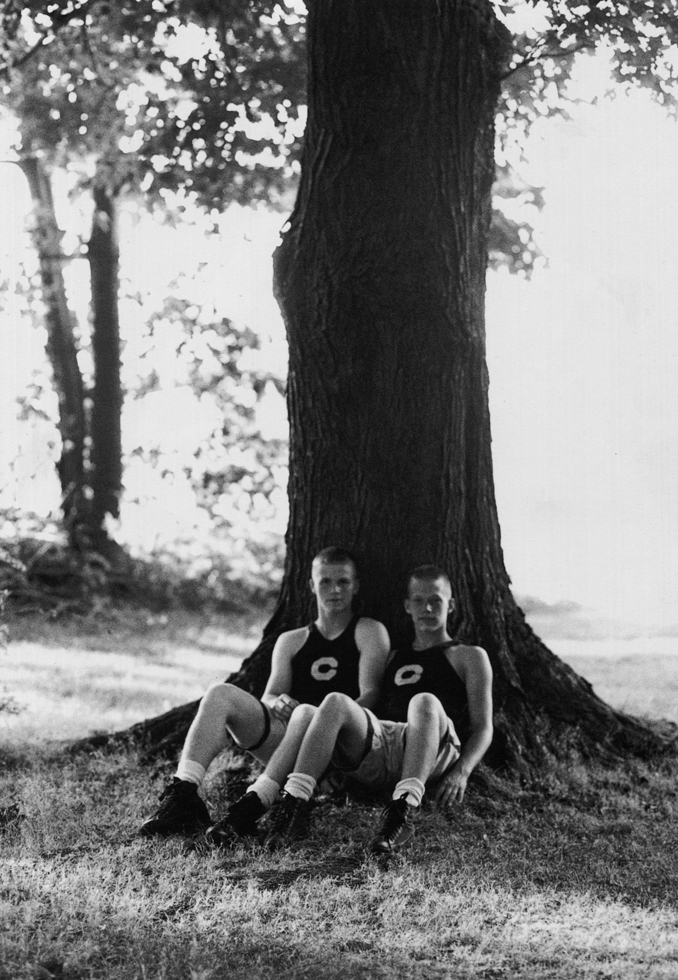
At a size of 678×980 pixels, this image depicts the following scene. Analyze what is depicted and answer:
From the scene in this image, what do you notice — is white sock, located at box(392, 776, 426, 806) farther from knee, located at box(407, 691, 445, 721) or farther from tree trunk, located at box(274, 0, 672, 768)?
tree trunk, located at box(274, 0, 672, 768)

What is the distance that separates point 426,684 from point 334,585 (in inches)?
25.9

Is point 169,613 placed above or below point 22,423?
below

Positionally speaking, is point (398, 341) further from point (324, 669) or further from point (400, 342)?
point (324, 669)

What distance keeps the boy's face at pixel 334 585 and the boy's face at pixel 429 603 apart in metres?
0.30

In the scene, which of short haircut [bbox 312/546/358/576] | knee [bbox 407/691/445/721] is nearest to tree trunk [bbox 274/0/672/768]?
short haircut [bbox 312/546/358/576]

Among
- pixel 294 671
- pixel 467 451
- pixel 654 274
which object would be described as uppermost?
pixel 654 274

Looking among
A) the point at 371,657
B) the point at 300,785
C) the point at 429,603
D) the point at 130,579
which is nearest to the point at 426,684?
the point at 371,657

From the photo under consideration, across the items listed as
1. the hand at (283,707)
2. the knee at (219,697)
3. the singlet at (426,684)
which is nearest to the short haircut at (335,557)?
the singlet at (426,684)

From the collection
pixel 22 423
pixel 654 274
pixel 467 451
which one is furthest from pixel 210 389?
pixel 467 451

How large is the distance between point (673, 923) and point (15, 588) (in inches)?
442

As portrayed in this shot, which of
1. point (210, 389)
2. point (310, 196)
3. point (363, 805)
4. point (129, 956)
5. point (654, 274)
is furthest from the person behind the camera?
point (654, 274)

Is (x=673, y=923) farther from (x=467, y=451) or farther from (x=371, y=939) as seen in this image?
(x=467, y=451)

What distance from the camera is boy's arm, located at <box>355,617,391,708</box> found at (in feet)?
19.2

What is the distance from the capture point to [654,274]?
19.4m
